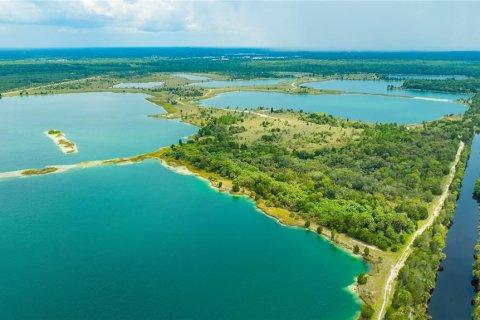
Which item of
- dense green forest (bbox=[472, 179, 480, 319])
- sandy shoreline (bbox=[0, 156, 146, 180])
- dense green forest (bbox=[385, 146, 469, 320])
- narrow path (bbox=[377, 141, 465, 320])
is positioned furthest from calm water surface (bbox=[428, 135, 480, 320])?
sandy shoreline (bbox=[0, 156, 146, 180])

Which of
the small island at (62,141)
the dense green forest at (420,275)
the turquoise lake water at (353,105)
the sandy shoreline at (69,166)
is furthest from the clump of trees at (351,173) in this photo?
the turquoise lake water at (353,105)

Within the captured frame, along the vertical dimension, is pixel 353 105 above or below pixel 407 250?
above

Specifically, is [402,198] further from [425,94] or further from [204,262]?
[425,94]

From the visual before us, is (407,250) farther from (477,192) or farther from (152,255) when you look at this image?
(152,255)

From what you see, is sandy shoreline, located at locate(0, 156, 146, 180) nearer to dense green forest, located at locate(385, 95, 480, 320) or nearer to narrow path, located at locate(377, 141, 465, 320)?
narrow path, located at locate(377, 141, 465, 320)

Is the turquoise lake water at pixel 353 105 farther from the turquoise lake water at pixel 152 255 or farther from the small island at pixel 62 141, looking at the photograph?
the turquoise lake water at pixel 152 255

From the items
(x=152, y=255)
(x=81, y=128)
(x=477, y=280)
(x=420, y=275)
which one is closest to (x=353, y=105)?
(x=81, y=128)
